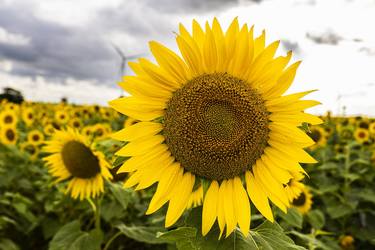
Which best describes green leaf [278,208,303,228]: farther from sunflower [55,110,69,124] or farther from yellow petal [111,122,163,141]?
sunflower [55,110,69,124]

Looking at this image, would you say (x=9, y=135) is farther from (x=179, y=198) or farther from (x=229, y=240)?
(x=229, y=240)

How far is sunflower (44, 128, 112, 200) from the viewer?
3.69 metres

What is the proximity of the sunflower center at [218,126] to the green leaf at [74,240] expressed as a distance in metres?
1.51

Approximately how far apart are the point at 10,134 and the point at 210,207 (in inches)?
252

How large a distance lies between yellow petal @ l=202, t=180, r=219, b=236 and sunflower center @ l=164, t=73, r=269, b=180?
54mm

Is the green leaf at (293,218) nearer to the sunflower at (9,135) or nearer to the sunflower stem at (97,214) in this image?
the sunflower stem at (97,214)

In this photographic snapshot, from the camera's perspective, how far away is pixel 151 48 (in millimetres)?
1992

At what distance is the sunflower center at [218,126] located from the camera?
2.05 meters

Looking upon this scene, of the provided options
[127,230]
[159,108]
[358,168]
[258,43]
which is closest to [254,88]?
[258,43]

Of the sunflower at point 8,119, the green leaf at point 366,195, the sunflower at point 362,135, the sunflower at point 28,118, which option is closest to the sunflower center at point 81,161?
the green leaf at point 366,195

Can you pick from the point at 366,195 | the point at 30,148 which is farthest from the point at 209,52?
the point at 30,148

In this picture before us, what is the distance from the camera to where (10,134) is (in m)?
7.57

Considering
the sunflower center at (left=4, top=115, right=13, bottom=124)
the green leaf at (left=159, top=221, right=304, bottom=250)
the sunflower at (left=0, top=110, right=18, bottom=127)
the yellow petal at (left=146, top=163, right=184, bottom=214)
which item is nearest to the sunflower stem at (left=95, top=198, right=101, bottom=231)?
the yellow petal at (left=146, top=163, right=184, bottom=214)

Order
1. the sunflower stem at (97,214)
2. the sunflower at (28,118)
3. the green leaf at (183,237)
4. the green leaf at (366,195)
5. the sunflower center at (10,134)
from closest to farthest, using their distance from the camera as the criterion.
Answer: the green leaf at (183,237)
the sunflower stem at (97,214)
the green leaf at (366,195)
the sunflower center at (10,134)
the sunflower at (28,118)
